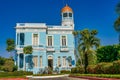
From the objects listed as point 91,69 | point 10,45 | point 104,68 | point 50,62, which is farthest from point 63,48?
point 104,68

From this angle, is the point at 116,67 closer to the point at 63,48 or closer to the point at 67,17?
the point at 63,48

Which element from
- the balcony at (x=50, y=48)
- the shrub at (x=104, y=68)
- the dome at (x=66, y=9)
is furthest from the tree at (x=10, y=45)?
the shrub at (x=104, y=68)

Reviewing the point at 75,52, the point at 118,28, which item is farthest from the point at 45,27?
the point at 118,28

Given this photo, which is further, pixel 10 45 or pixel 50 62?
pixel 10 45

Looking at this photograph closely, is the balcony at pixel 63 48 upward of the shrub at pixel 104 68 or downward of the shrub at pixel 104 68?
upward

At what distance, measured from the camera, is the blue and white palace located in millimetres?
56500

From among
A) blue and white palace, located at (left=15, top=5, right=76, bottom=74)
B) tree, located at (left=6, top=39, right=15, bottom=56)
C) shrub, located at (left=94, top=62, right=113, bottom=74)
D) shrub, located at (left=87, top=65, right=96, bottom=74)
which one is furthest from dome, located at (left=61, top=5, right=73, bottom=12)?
shrub, located at (left=94, top=62, right=113, bottom=74)

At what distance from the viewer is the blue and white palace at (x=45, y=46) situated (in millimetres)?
56500

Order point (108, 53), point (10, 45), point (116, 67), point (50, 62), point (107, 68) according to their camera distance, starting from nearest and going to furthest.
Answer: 1. point (116, 67)
2. point (107, 68)
3. point (108, 53)
4. point (50, 62)
5. point (10, 45)

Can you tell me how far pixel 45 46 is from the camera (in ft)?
189

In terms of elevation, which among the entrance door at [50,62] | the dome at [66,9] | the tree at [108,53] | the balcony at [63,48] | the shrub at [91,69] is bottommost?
the shrub at [91,69]

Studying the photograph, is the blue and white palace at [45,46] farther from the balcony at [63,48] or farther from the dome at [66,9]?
the dome at [66,9]

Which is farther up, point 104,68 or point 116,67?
point 116,67

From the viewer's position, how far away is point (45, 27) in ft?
190
